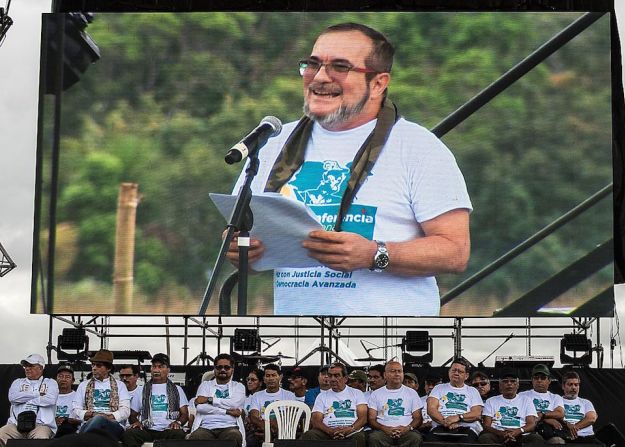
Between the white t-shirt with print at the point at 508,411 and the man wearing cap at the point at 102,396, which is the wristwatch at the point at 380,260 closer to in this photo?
the white t-shirt with print at the point at 508,411

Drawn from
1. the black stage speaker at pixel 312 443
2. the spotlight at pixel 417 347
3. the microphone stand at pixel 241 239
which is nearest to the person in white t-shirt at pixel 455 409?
the black stage speaker at pixel 312 443

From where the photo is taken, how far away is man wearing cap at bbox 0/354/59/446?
383 inches

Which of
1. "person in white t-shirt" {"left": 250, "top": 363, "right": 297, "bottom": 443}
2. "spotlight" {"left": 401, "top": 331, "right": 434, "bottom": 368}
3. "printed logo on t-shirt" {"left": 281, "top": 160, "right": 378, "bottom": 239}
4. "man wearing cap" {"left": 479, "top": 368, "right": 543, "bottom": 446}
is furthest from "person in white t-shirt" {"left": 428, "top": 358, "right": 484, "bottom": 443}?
"spotlight" {"left": 401, "top": 331, "right": 434, "bottom": 368}

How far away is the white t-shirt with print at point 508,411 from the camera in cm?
934

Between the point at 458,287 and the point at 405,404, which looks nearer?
the point at 405,404

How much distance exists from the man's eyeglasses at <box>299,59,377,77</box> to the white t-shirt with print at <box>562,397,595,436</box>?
416 cm

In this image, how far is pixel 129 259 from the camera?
A: 38.1 ft

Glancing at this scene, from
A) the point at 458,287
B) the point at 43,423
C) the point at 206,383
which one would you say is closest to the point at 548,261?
the point at 458,287

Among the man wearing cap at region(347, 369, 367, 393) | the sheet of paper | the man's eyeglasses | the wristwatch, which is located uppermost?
the man's eyeglasses

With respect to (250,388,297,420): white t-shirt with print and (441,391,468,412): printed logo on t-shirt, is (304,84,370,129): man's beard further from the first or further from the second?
(441,391,468,412): printed logo on t-shirt

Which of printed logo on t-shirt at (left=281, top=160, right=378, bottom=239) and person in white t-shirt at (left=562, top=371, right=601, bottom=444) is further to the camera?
printed logo on t-shirt at (left=281, top=160, right=378, bottom=239)

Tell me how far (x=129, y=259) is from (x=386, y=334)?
3307mm

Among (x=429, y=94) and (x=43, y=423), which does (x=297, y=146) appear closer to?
(x=429, y=94)

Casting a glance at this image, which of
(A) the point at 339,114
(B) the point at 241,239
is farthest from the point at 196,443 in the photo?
(A) the point at 339,114
